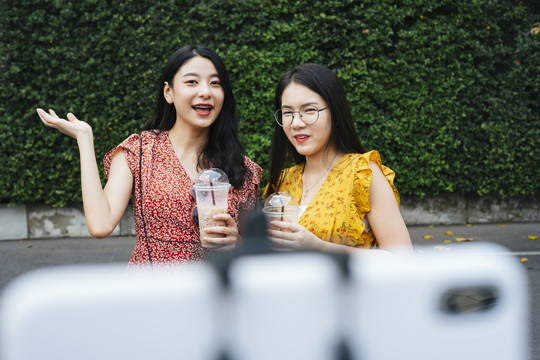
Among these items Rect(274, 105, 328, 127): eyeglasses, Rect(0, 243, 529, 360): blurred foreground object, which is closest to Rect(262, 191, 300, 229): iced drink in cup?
Rect(274, 105, 328, 127): eyeglasses

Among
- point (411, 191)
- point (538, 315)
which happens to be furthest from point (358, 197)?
point (411, 191)

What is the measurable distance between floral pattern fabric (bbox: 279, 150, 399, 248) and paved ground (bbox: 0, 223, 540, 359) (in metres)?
3.15

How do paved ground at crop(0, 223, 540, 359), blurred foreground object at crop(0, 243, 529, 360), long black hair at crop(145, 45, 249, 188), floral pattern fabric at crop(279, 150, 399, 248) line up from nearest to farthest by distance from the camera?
blurred foreground object at crop(0, 243, 529, 360) < floral pattern fabric at crop(279, 150, 399, 248) < long black hair at crop(145, 45, 249, 188) < paved ground at crop(0, 223, 540, 359)

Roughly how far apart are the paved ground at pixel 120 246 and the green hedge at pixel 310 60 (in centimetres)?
52

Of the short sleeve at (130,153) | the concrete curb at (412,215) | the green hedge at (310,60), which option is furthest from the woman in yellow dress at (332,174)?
the concrete curb at (412,215)

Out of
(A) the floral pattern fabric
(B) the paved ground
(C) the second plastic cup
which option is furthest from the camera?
(B) the paved ground

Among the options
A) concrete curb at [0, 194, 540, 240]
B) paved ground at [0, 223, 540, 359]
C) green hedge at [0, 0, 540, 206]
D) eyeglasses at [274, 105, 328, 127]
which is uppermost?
green hedge at [0, 0, 540, 206]

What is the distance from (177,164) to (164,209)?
23 centimetres

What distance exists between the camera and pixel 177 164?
7.13ft

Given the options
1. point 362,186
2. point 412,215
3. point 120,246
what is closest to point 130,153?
point 362,186

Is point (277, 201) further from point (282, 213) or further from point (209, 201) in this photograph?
point (209, 201)

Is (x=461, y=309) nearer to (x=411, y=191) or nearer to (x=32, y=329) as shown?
(x=32, y=329)

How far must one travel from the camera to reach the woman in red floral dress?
2064mm

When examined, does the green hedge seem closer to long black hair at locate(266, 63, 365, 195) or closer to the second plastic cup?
long black hair at locate(266, 63, 365, 195)
